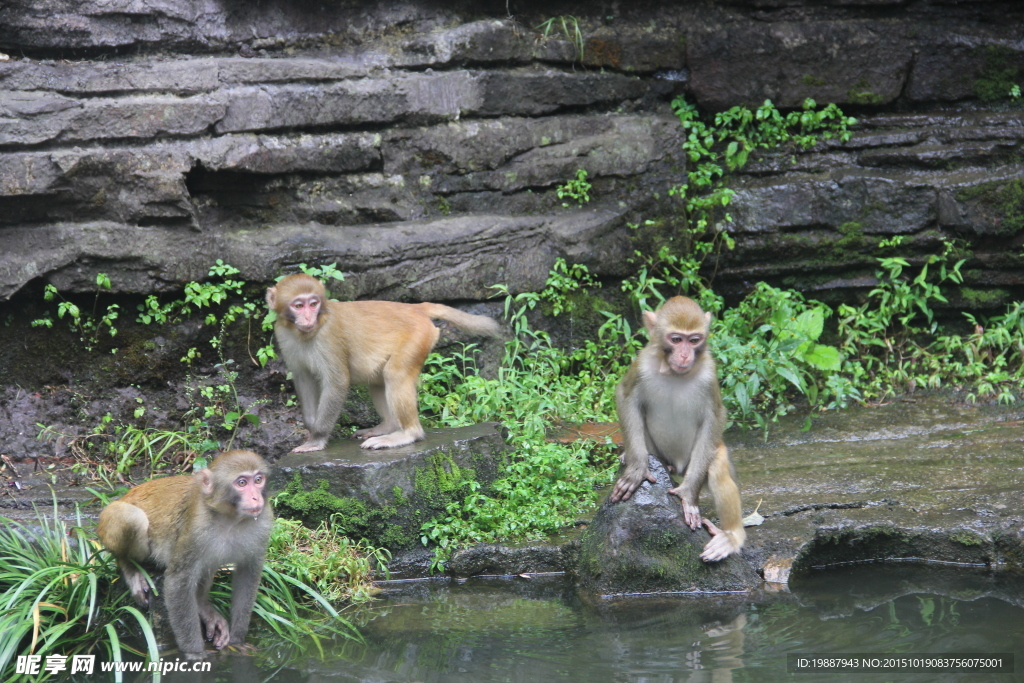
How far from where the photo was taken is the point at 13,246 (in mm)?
7691

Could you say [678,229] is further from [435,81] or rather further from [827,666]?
[827,666]

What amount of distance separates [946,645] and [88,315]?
6.94 metres

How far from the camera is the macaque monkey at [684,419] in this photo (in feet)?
17.9

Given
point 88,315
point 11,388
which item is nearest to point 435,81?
point 88,315

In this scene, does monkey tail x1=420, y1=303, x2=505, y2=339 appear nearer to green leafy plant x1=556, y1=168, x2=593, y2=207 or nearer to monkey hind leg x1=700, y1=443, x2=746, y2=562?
monkey hind leg x1=700, y1=443, x2=746, y2=562

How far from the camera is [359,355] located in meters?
6.63

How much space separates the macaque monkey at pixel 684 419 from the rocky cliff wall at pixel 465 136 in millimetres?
3534

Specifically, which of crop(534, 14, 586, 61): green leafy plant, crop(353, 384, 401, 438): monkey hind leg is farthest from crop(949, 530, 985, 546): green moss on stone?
crop(534, 14, 586, 61): green leafy plant

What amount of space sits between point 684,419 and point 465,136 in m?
4.52

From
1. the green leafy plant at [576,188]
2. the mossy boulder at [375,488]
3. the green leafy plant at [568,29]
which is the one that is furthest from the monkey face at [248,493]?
the green leafy plant at [568,29]

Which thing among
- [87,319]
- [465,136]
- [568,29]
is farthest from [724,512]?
[568,29]

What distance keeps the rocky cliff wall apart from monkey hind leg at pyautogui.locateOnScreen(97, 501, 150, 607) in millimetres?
3355

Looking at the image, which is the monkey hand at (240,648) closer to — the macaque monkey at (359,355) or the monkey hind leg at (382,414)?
the macaque monkey at (359,355)

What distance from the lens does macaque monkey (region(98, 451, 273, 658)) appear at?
475 centimetres
